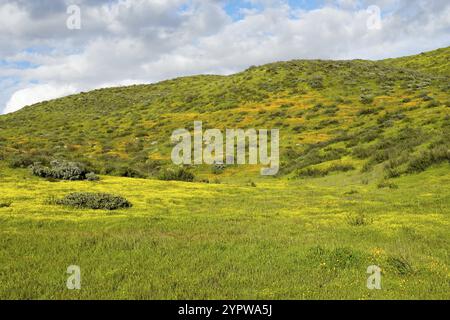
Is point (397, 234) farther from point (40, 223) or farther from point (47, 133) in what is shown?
point (47, 133)

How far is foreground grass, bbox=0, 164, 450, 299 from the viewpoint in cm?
957

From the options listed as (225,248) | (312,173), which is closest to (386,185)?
(312,173)

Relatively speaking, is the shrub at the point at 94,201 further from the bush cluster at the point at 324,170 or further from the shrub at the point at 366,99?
the shrub at the point at 366,99

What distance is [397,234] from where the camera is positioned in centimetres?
1455

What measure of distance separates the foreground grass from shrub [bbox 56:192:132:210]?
2.42 ft

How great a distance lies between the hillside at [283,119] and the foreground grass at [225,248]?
12.4 metres

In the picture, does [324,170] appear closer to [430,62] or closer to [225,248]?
[225,248]

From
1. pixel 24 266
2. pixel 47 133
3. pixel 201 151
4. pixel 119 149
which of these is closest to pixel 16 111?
pixel 47 133

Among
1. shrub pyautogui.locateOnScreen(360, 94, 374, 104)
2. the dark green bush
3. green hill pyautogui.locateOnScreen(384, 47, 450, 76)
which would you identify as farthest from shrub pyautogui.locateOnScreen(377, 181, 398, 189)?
green hill pyautogui.locateOnScreen(384, 47, 450, 76)

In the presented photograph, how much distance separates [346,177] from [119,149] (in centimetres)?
3415

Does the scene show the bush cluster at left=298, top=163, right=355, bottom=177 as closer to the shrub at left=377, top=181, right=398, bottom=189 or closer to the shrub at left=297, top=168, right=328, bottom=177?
the shrub at left=297, top=168, right=328, bottom=177

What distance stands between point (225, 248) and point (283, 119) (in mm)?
50104

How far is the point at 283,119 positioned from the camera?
61281mm
